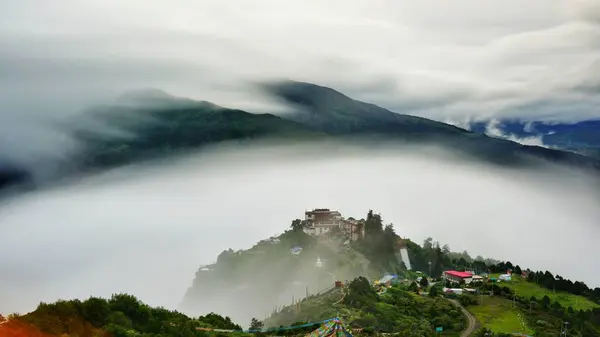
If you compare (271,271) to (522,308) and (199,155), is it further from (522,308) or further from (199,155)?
(199,155)

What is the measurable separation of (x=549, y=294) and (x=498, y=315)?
3875 mm

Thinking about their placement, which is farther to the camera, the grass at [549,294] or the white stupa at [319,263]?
the white stupa at [319,263]

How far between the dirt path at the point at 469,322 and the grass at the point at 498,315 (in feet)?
0.53

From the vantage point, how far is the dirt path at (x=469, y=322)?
11087 mm

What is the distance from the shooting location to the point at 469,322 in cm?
1191

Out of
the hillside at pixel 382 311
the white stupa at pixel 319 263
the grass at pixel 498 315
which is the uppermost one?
the white stupa at pixel 319 263

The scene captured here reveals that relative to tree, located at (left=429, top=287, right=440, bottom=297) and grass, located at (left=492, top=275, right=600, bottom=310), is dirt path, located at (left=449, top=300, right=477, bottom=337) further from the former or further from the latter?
grass, located at (left=492, top=275, right=600, bottom=310)

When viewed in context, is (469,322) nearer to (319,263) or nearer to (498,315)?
(498,315)

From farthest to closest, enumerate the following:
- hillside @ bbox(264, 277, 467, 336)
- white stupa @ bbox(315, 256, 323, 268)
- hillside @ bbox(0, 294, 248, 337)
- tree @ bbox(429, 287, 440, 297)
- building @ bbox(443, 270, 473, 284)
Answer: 1. white stupa @ bbox(315, 256, 323, 268)
2. building @ bbox(443, 270, 473, 284)
3. tree @ bbox(429, 287, 440, 297)
4. hillside @ bbox(264, 277, 467, 336)
5. hillside @ bbox(0, 294, 248, 337)

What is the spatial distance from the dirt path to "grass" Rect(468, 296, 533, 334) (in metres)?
0.16

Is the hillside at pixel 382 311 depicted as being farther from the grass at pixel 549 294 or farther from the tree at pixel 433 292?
the grass at pixel 549 294

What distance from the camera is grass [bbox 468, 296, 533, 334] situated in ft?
38.0

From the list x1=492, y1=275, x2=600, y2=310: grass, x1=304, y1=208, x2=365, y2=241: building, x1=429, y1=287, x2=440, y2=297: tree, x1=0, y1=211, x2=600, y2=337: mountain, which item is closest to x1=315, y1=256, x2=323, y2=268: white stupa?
x1=0, y1=211, x2=600, y2=337: mountain

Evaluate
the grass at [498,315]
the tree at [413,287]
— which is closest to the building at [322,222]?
the tree at [413,287]
